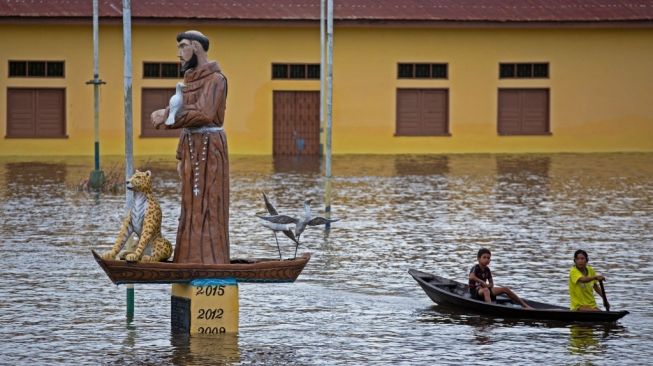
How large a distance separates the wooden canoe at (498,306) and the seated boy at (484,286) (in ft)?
0.33

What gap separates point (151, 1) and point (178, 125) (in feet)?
99.9

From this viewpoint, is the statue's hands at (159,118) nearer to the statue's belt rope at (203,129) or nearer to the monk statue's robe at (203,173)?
the monk statue's robe at (203,173)

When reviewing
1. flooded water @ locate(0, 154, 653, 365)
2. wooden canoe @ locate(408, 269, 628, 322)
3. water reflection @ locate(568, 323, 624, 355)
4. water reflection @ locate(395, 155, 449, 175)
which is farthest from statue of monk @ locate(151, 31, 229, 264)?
water reflection @ locate(395, 155, 449, 175)

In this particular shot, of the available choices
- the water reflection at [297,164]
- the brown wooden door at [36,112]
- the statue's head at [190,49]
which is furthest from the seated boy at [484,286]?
the brown wooden door at [36,112]

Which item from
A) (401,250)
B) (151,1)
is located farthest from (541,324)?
(151,1)

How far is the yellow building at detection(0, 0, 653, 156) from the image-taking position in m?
44.2

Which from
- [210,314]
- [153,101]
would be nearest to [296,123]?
[153,101]

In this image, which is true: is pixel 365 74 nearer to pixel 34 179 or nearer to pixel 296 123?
pixel 296 123

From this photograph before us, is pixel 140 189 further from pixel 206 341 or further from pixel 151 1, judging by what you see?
pixel 151 1

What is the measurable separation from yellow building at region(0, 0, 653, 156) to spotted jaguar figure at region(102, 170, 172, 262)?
29152 mm

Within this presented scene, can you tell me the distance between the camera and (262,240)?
23.0 metres

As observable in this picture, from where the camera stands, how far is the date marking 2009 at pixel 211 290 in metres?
14.5

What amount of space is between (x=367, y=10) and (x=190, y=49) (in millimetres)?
30735

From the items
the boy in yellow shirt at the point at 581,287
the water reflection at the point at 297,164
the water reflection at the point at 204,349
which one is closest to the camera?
the water reflection at the point at 204,349
